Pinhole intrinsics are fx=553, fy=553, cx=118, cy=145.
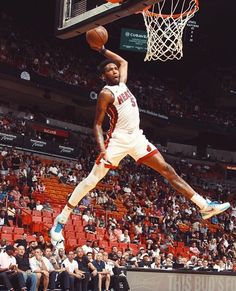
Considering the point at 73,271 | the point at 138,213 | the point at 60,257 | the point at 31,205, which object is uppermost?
the point at 138,213

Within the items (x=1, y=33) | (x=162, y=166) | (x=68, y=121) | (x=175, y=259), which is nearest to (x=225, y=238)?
(x=175, y=259)

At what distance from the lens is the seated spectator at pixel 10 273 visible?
11570 millimetres

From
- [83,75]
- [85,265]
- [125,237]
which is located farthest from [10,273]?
[83,75]

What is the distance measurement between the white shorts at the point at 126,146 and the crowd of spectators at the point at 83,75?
18.5m

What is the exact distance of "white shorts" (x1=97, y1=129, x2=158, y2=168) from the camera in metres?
6.18

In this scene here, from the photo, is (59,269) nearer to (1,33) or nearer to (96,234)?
(96,234)

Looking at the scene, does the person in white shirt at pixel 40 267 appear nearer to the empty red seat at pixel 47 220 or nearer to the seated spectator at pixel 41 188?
the empty red seat at pixel 47 220

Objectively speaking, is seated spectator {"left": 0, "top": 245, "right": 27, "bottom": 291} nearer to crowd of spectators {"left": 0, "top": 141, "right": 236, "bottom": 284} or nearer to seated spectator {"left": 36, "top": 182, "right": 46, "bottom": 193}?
crowd of spectators {"left": 0, "top": 141, "right": 236, "bottom": 284}

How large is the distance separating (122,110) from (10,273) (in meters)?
6.79

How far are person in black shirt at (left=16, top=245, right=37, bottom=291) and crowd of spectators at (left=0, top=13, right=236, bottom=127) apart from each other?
13163 millimetres

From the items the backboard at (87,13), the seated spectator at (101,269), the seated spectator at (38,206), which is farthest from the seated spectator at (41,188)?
the backboard at (87,13)

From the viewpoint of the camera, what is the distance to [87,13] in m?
6.89

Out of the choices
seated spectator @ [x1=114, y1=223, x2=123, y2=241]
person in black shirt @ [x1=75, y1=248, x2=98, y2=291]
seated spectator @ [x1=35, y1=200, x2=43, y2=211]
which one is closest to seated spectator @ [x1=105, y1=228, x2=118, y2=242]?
seated spectator @ [x1=114, y1=223, x2=123, y2=241]

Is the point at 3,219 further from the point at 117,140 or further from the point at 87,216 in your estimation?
the point at 117,140
